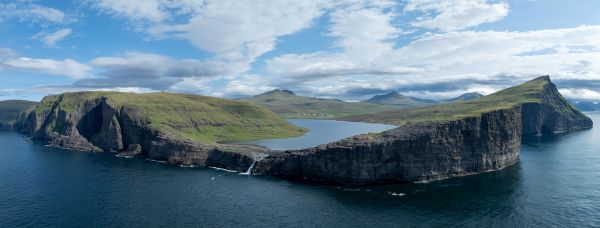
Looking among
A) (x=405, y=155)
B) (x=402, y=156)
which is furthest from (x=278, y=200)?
(x=405, y=155)

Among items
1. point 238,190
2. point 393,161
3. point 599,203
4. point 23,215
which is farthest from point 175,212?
point 599,203

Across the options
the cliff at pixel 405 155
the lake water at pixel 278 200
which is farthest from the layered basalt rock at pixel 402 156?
the lake water at pixel 278 200

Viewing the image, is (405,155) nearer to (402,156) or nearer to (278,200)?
(402,156)

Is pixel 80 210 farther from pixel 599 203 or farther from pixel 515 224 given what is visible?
pixel 599 203

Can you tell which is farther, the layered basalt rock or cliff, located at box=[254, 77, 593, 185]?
cliff, located at box=[254, 77, 593, 185]

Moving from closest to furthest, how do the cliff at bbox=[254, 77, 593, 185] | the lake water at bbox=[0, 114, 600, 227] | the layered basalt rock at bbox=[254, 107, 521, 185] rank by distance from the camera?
the lake water at bbox=[0, 114, 600, 227]
the layered basalt rock at bbox=[254, 107, 521, 185]
the cliff at bbox=[254, 77, 593, 185]

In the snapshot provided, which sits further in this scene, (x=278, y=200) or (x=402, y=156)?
(x=402, y=156)

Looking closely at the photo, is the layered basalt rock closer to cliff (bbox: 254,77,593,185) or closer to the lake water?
cliff (bbox: 254,77,593,185)

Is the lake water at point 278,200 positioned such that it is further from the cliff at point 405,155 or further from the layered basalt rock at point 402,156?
the layered basalt rock at point 402,156

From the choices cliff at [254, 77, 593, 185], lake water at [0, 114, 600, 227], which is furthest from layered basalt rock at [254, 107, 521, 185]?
lake water at [0, 114, 600, 227]
